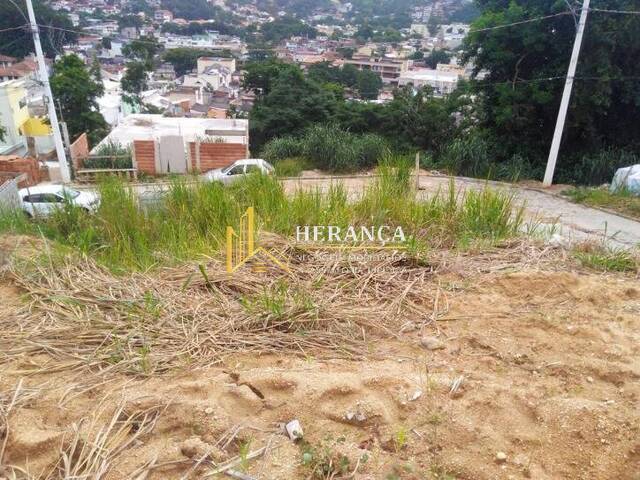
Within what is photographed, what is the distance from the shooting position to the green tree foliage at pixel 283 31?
234ft

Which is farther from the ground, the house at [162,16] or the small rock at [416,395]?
the house at [162,16]

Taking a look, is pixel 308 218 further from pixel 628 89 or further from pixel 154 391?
pixel 628 89

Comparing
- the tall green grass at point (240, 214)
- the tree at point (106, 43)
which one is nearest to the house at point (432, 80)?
the tall green grass at point (240, 214)

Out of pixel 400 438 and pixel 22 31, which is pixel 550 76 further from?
pixel 22 31

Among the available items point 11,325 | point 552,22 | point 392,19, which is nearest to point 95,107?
point 552,22

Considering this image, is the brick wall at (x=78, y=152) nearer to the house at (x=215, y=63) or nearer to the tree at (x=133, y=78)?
the tree at (x=133, y=78)

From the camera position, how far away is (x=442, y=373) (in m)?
2.20

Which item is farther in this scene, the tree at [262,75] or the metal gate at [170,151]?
the tree at [262,75]

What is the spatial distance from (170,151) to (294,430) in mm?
12757

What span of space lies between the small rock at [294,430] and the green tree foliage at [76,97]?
945 inches

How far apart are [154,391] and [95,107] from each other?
26.0m

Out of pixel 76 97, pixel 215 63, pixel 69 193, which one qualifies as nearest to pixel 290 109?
pixel 76 97

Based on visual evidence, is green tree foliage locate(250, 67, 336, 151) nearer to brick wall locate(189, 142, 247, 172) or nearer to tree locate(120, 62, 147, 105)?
brick wall locate(189, 142, 247, 172)

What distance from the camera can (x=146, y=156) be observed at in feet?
44.2
